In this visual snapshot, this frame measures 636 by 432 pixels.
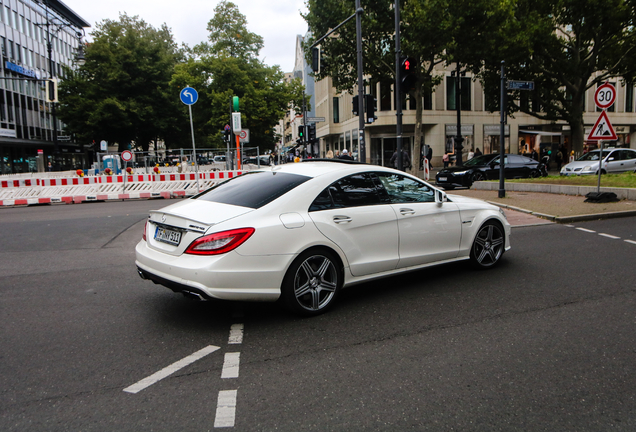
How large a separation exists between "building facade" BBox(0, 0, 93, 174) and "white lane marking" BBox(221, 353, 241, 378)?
44.7 meters

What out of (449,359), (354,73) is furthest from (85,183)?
(449,359)

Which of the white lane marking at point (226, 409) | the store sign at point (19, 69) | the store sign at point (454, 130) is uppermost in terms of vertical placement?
the store sign at point (19, 69)

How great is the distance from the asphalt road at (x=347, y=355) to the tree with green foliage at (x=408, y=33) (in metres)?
20.1

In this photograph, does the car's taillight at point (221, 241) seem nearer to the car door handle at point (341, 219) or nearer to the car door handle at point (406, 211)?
the car door handle at point (341, 219)

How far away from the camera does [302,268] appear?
4605 millimetres

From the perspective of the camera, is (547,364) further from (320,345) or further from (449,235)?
(449,235)

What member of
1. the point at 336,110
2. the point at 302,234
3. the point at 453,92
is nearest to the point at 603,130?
the point at 302,234

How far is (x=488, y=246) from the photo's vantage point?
6.49m

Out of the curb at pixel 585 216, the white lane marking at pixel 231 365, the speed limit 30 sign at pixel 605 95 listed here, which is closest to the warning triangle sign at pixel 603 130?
the speed limit 30 sign at pixel 605 95

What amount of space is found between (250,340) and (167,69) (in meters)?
46.7

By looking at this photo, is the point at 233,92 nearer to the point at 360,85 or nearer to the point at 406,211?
the point at 360,85

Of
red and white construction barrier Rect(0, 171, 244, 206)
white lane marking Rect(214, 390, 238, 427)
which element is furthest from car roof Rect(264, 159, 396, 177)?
red and white construction barrier Rect(0, 171, 244, 206)

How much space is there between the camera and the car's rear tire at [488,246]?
636 centimetres

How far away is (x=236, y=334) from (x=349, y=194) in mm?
1785
